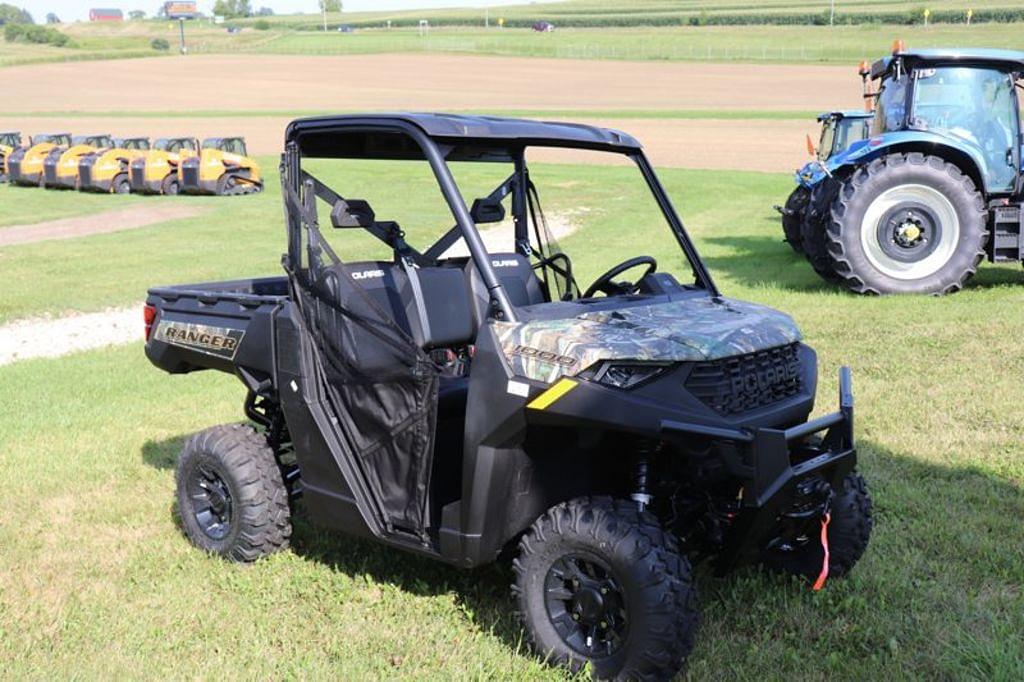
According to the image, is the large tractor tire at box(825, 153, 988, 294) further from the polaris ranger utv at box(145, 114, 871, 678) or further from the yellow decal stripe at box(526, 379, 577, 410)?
the yellow decal stripe at box(526, 379, 577, 410)

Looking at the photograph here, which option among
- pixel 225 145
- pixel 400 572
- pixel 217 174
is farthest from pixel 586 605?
pixel 225 145

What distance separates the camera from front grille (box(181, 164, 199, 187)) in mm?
23844

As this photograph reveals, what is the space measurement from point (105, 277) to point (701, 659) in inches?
440

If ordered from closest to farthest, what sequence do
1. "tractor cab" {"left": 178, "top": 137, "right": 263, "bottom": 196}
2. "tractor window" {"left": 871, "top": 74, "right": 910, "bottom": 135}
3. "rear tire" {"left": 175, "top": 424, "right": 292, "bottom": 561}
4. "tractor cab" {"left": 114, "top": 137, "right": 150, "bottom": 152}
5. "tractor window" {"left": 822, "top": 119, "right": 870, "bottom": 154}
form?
"rear tire" {"left": 175, "top": 424, "right": 292, "bottom": 561} < "tractor window" {"left": 871, "top": 74, "right": 910, "bottom": 135} < "tractor window" {"left": 822, "top": 119, "right": 870, "bottom": 154} < "tractor cab" {"left": 178, "top": 137, "right": 263, "bottom": 196} < "tractor cab" {"left": 114, "top": 137, "right": 150, "bottom": 152}

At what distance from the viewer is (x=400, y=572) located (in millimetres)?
4488

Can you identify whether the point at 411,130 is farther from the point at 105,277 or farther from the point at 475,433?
the point at 105,277

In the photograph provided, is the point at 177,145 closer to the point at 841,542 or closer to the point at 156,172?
the point at 156,172

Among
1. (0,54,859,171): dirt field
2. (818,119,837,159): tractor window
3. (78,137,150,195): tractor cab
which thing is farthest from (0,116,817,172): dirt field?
(818,119,837,159): tractor window

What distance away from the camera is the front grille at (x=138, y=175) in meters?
24.3

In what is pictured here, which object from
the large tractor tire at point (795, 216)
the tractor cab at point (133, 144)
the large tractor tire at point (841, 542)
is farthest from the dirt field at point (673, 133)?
the large tractor tire at point (841, 542)

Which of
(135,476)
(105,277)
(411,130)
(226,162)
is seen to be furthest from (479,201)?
(226,162)

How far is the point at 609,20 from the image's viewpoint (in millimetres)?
108750

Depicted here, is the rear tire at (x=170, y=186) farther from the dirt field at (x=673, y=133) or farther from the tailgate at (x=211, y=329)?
the tailgate at (x=211, y=329)

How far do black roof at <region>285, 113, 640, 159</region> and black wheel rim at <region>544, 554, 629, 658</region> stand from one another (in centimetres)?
155
